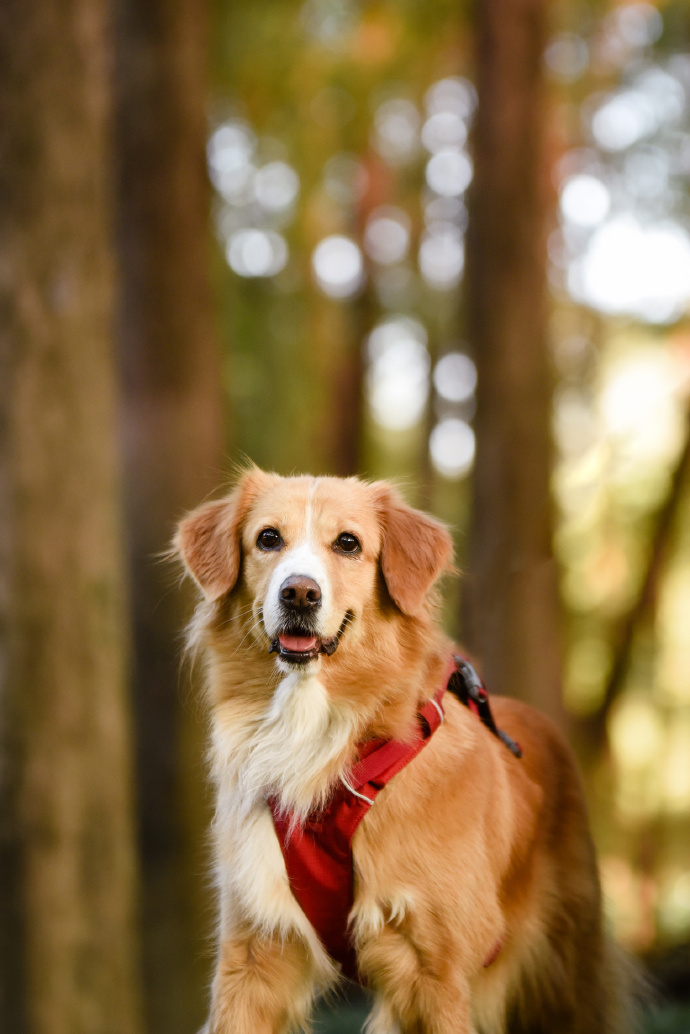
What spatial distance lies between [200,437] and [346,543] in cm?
356

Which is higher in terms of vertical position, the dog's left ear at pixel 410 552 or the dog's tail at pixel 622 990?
the dog's left ear at pixel 410 552

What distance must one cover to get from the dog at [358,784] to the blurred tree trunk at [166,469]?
3152 mm

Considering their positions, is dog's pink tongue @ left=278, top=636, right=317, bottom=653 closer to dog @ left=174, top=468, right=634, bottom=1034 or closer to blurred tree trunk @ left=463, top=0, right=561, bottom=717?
dog @ left=174, top=468, right=634, bottom=1034

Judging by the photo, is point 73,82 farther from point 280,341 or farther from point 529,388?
point 280,341

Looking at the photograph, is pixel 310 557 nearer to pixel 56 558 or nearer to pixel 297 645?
pixel 297 645

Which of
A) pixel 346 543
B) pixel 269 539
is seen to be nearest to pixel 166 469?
pixel 269 539

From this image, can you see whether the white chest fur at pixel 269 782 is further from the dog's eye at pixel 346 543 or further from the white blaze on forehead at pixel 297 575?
the dog's eye at pixel 346 543

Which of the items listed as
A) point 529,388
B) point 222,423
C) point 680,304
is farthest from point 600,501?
point 222,423

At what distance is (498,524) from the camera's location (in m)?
6.88

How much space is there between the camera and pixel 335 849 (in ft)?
9.12

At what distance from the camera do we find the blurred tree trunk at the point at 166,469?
20.7 ft

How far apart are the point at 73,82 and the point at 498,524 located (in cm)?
396

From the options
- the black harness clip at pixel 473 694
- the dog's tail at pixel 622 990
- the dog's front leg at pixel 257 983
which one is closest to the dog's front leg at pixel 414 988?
the dog's front leg at pixel 257 983

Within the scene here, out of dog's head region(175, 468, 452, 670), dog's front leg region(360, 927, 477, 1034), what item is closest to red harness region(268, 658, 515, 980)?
dog's front leg region(360, 927, 477, 1034)
